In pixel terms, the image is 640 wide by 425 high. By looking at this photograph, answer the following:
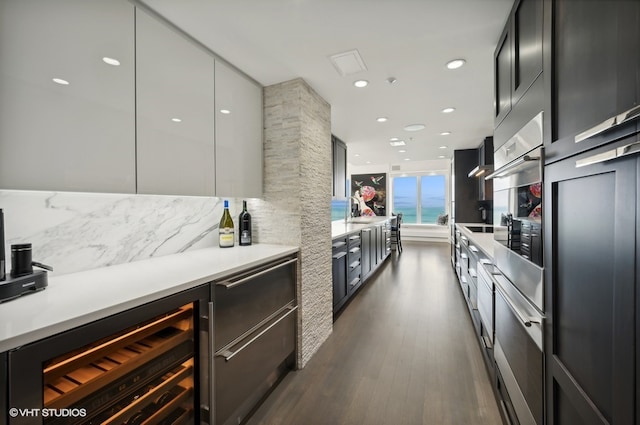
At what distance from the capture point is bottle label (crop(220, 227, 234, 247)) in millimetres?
2168

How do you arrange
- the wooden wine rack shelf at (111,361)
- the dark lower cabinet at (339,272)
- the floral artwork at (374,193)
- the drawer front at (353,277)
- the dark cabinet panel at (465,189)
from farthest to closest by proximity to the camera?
the floral artwork at (374,193) < the dark cabinet panel at (465,189) < the drawer front at (353,277) < the dark lower cabinet at (339,272) < the wooden wine rack shelf at (111,361)

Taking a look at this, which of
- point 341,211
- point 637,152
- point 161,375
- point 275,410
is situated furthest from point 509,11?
point 341,211

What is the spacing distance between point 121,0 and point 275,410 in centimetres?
237

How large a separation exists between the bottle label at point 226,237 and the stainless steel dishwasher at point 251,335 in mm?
522

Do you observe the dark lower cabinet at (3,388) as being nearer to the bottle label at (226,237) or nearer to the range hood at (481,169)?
the bottle label at (226,237)

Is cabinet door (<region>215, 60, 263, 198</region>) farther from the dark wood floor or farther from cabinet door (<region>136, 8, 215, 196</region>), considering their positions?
the dark wood floor

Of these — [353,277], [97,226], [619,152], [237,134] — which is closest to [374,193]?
[353,277]

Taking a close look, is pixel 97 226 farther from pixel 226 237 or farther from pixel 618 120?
pixel 618 120

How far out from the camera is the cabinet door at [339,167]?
4.14 meters

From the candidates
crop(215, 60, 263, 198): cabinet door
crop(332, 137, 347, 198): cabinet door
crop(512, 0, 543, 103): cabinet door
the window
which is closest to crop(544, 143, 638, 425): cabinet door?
crop(512, 0, 543, 103): cabinet door

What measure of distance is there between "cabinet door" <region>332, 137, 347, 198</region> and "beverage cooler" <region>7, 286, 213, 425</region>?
3.08m

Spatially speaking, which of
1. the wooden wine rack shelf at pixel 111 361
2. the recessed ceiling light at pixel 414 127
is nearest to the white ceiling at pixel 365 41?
the recessed ceiling light at pixel 414 127

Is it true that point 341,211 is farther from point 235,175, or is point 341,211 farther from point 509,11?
point 509,11

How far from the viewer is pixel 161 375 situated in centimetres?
117
